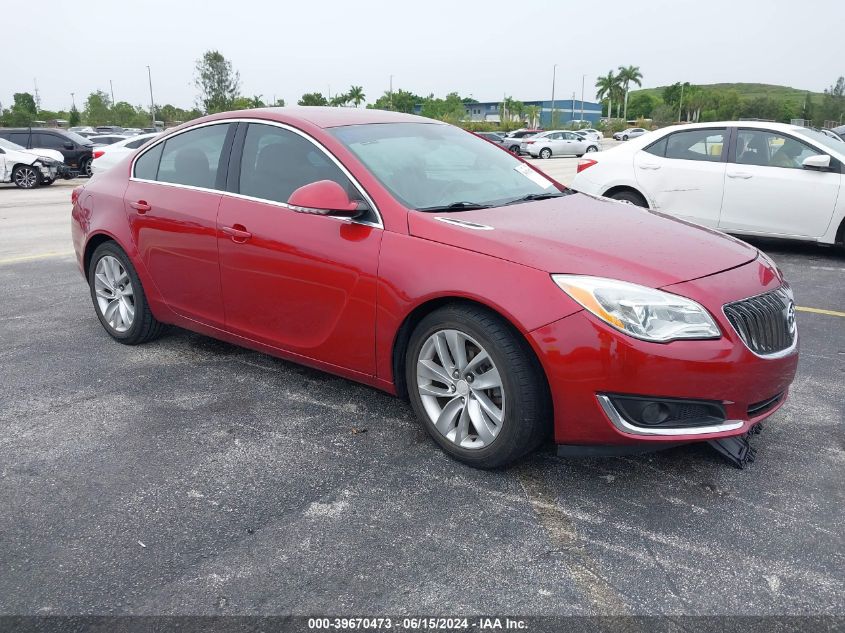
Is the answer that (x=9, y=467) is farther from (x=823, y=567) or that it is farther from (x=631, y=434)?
(x=823, y=567)

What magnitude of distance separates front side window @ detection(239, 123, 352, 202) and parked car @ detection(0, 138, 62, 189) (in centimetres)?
1773

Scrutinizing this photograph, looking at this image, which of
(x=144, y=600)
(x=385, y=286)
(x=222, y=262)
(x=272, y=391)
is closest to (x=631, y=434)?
(x=385, y=286)

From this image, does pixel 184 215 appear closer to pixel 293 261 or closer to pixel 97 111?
pixel 293 261

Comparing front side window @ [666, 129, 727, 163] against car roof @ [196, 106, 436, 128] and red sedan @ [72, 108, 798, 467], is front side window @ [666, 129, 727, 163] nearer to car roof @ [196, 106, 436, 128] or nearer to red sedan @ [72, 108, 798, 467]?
red sedan @ [72, 108, 798, 467]

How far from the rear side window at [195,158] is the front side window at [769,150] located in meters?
6.07

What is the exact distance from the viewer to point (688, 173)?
8555 millimetres

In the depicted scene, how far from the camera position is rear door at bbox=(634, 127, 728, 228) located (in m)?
8.43

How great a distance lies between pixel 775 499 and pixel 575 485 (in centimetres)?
80

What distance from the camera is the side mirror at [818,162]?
25.6ft

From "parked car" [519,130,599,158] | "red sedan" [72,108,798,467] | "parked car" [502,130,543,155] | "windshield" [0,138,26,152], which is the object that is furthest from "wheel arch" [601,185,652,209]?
"parked car" [519,130,599,158]

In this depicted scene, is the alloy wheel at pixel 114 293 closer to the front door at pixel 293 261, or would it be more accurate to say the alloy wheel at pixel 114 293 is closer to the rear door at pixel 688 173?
the front door at pixel 293 261

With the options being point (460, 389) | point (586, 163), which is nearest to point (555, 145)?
point (586, 163)

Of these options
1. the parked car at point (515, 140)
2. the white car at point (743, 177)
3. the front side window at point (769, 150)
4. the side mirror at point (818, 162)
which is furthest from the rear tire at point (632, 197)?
the parked car at point (515, 140)

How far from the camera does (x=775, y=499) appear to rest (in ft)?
10.2
